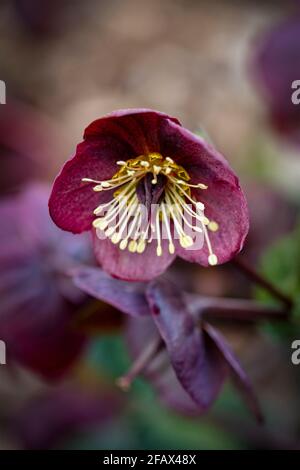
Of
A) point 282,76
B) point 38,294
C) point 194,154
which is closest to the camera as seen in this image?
point 194,154

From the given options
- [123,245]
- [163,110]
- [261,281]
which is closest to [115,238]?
[123,245]

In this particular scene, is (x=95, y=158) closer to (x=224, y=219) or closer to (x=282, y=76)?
(x=224, y=219)

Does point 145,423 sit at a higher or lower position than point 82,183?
lower

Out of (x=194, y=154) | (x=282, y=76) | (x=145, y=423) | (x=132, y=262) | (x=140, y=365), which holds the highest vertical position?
(x=282, y=76)

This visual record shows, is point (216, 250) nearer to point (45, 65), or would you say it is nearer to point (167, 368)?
point (167, 368)

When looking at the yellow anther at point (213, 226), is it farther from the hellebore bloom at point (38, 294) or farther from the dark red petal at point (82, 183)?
the hellebore bloom at point (38, 294)

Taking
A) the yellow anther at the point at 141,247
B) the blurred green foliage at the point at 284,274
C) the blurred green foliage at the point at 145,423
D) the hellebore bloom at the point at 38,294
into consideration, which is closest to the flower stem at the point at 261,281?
the blurred green foliage at the point at 284,274

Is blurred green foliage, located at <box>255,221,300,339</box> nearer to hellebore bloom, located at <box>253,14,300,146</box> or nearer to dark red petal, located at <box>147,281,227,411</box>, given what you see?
dark red petal, located at <box>147,281,227,411</box>

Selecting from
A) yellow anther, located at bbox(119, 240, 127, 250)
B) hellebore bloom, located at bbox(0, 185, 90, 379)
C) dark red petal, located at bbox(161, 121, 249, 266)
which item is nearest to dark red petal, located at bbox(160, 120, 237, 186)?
dark red petal, located at bbox(161, 121, 249, 266)
